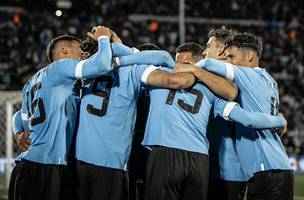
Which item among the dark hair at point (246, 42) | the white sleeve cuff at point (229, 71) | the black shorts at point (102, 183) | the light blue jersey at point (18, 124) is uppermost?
the dark hair at point (246, 42)

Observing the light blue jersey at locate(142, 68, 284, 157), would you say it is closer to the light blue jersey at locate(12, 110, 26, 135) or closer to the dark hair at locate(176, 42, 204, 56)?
the dark hair at locate(176, 42, 204, 56)

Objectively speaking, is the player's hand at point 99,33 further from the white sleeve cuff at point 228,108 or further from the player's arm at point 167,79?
the white sleeve cuff at point 228,108

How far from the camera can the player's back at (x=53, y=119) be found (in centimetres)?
595

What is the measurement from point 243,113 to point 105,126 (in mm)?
1195

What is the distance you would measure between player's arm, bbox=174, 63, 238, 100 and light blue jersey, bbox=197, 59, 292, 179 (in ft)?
0.19

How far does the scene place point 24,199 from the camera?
5961mm

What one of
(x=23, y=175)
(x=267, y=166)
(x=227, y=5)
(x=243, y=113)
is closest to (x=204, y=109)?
(x=243, y=113)

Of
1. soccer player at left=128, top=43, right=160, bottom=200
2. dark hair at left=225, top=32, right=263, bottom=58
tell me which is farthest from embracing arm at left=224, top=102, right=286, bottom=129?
soccer player at left=128, top=43, right=160, bottom=200

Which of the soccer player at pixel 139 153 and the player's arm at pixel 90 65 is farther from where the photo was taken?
the soccer player at pixel 139 153

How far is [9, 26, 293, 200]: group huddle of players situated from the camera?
555 cm

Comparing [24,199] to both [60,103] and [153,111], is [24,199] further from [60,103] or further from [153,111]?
[153,111]

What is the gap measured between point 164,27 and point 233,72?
24712mm

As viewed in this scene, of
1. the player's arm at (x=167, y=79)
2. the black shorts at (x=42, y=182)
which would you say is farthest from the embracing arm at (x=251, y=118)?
the black shorts at (x=42, y=182)

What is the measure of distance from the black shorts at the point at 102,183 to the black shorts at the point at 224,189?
0.93 meters
